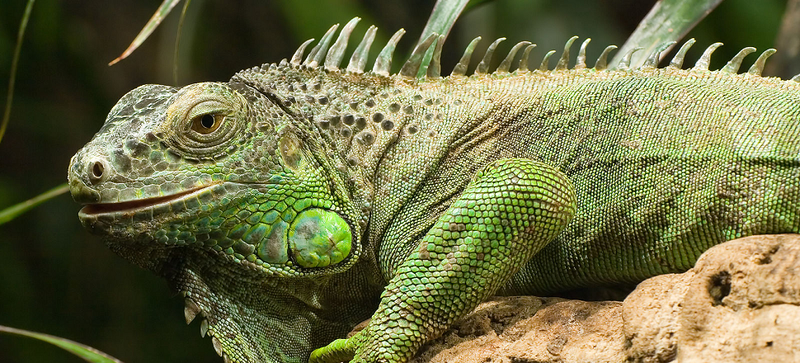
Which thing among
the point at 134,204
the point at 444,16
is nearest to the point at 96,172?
the point at 134,204

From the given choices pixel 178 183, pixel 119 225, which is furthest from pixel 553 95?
pixel 119 225

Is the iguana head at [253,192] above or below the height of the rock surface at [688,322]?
above

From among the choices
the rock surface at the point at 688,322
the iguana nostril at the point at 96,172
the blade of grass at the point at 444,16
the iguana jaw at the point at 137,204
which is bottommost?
the rock surface at the point at 688,322

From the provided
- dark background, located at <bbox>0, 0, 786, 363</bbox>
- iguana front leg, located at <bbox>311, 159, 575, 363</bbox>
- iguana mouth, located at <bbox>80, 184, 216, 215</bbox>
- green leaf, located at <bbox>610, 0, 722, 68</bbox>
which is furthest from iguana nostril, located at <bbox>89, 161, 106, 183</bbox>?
dark background, located at <bbox>0, 0, 786, 363</bbox>

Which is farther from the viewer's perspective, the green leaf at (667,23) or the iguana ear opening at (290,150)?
the green leaf at (667,23)

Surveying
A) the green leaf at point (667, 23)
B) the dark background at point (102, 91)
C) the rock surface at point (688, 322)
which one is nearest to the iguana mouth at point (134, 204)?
the rock surface at point (688, 322)

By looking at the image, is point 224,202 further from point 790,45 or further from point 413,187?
point 790,45

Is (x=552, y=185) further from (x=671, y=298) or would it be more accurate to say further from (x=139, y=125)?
(x=139, y=125)

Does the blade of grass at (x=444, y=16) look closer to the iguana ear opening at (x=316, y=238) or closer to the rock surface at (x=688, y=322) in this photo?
the iguana ear opening at (x=316, y=238)
